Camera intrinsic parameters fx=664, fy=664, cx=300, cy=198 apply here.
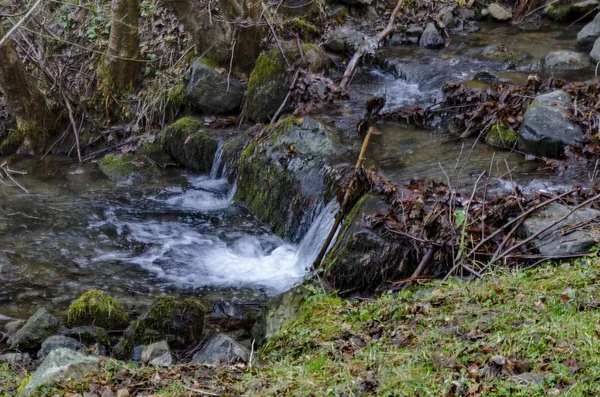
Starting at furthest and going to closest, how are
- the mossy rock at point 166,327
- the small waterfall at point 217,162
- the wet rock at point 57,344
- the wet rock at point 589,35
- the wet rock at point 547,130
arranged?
1. the wet rock at point 589,35
2. the small waterfall at point 217,162
3. the wet rock at point 547,130
4. the mossy rock at point 166,327
5. the wet rock at point 57,344

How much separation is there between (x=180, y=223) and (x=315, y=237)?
2.28m

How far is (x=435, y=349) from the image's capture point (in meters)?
4.00

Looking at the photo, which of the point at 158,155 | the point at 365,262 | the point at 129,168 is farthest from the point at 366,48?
the point at 365,262

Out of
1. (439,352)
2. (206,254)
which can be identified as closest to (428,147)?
(206,254)

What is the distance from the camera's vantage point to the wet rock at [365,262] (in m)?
6.06

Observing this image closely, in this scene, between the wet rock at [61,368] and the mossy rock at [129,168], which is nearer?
the wet rock at [61,368]

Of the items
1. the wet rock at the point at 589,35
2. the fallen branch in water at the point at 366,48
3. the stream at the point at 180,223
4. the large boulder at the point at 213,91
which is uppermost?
the wet rock at the point at 589,35

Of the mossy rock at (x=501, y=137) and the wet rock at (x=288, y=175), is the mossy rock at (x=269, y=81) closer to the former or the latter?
the wet rock at (x=288, y=175)

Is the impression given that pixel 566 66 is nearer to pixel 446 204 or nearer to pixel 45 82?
pixel 446 204

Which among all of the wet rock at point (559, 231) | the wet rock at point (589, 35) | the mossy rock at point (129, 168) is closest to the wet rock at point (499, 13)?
the wet rock at point (589, 35)

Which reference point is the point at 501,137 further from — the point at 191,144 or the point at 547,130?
the point at 191,144

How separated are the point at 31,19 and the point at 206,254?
211 inches

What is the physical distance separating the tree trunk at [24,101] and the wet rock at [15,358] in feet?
21.3

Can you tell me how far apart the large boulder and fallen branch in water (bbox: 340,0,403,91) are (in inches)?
68.7
